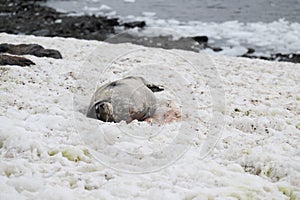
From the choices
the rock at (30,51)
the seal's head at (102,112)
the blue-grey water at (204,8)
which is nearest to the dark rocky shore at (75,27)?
the blue-grey water at (204,8)

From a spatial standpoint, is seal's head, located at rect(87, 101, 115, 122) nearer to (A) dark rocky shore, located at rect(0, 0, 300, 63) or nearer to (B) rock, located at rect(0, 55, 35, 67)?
(B) rock, located at rect(0, 55, 35, 67)

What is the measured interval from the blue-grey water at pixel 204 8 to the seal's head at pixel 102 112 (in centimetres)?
2256

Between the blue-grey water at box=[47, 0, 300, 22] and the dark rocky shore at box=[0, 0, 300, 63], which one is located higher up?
the blue-grey water at box=[47, 0, 300, 22]

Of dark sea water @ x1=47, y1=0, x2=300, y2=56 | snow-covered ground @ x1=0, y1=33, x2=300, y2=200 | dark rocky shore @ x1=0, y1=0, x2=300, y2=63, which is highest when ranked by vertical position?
dark sea water @ x1=47, y1=0, x2=300, y2=56

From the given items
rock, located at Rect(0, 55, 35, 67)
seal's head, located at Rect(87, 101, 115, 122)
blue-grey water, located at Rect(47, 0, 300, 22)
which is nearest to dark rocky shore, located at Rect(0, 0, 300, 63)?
blue-grey water, located at Rect(47, 0, 300, 22)

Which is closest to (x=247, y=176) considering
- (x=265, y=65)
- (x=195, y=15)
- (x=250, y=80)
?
(x=250, y=80)

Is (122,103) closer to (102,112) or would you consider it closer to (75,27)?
(102,112)

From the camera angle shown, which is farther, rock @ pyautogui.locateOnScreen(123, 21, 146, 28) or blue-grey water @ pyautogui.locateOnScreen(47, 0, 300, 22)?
blue-grey water @ pyautogui.locateOnScreen(47, 0, 300, 22)

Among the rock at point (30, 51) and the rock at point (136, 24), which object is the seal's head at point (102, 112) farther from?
the rock at point (136, 24)

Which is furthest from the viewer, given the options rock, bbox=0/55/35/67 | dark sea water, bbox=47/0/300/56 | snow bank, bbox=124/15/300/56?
dark sea water, bbox=47/0/300/56

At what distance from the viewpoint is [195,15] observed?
31016mm

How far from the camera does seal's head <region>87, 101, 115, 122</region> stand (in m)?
8.22

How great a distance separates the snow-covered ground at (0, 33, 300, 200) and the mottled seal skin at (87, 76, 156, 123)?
1.12ft

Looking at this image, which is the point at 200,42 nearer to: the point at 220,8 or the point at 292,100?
the point at 220,8
